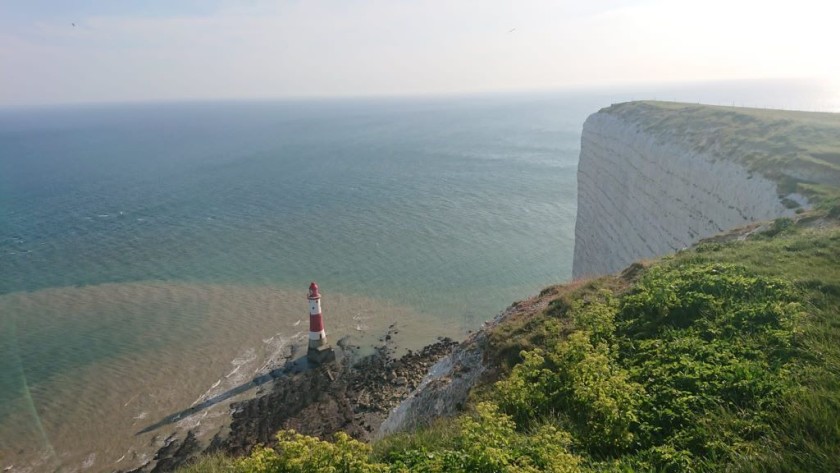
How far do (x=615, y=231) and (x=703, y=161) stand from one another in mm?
9411

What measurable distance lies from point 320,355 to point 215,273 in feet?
56.9

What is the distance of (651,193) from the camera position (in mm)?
29656

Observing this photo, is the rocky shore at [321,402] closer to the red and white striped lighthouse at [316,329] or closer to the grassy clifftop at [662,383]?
the red and white striped lighthouse at [316,329]

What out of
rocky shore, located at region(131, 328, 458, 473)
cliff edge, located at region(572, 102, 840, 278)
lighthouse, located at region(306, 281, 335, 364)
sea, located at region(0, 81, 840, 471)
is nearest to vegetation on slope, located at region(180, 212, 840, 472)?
cliff edge, located at region(572, 102, 840, 278)

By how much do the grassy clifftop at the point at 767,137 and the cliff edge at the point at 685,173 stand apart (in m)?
0.04

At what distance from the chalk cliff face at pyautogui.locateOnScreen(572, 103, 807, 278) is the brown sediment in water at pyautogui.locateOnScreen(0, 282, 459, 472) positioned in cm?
1271

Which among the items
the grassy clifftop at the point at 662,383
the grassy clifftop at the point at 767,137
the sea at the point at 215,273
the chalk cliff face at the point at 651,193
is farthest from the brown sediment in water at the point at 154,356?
the grassy clifftop at the point at 767,137

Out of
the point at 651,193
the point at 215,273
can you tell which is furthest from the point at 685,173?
the point at 215,273

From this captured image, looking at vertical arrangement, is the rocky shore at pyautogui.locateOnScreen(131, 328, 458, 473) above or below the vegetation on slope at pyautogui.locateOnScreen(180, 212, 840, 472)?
below

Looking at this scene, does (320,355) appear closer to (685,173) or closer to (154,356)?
(154,356)

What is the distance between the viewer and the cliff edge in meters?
21.5

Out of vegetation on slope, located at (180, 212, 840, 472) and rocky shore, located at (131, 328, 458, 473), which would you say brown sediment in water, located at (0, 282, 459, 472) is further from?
vegetation on slope, located at (180, 212, 840, 472)

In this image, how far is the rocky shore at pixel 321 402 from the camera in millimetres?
22734

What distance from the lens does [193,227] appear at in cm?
5403
